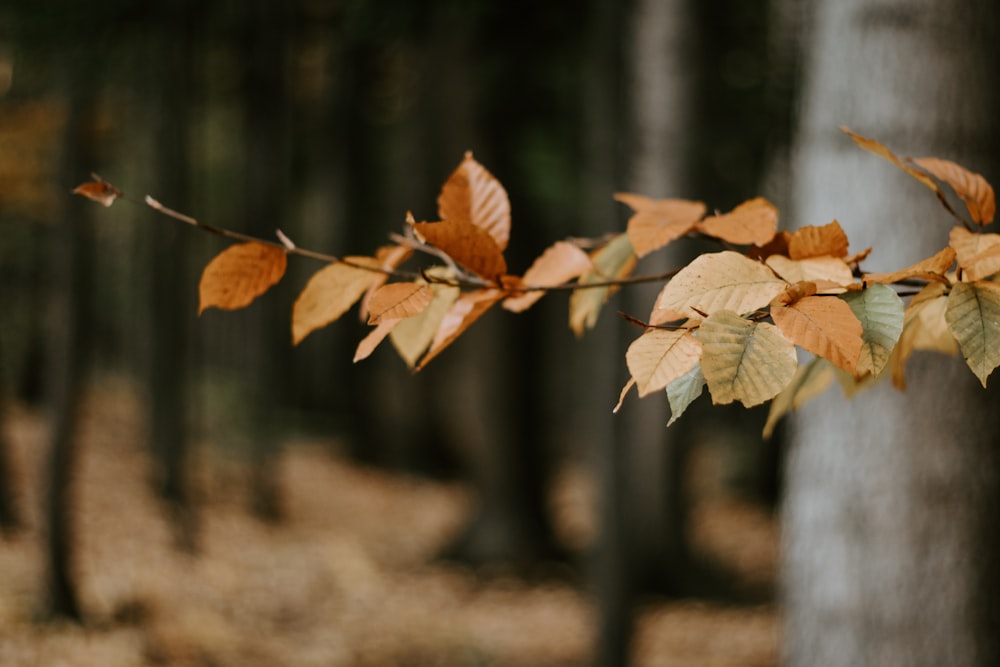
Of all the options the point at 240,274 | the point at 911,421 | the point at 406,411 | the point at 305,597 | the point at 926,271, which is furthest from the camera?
the point at 406,411

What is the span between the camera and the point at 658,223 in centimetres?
111

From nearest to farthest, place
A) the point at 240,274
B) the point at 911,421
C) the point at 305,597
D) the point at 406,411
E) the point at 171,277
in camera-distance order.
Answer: the point at 240,274 < the point at 911,421 < the point at 305,597 < the point at 171,277 < the point at 406,411

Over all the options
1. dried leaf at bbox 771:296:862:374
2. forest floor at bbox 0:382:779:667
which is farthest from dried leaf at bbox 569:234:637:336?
forest floor at bbox 0:382:779:667

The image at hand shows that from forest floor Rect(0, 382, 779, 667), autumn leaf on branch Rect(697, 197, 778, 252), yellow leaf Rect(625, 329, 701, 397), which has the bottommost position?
forest floor Rect(0, 382, 779, 667)

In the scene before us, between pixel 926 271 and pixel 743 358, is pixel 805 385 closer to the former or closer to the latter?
pixel 926 271

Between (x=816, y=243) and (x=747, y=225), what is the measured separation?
0.30ft

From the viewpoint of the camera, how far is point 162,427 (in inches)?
351

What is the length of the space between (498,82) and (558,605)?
4723 mm

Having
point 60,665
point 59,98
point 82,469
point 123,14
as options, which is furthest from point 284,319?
point 60,665

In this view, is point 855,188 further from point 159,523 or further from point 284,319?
point 284,319

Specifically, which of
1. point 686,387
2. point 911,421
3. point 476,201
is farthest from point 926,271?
point 911,421

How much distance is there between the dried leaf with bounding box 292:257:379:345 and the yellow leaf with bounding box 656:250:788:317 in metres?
0.41

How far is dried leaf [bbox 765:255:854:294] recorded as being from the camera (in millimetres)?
941

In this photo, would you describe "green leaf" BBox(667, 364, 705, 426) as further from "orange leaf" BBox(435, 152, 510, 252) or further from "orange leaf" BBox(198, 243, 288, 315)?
"orange leaf" BBox(198, 243, 288, 315)
